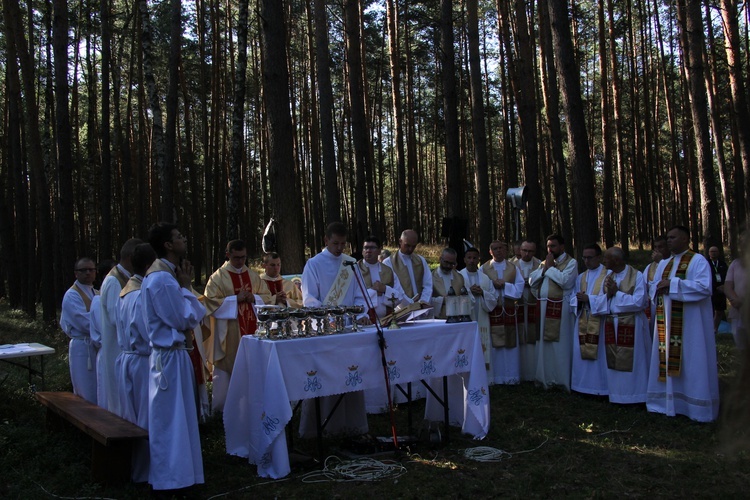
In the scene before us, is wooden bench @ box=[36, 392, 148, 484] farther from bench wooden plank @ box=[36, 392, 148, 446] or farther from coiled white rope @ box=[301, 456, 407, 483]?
coiled white rope @ box=[301, 456, 407, 483]

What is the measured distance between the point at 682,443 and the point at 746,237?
17.9 feet

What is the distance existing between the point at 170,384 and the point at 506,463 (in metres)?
2.88

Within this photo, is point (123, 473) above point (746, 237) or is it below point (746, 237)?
below

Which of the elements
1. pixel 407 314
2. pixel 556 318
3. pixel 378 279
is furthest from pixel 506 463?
pixel 556 318

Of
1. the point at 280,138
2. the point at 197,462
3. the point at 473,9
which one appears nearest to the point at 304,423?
the point at 197,462

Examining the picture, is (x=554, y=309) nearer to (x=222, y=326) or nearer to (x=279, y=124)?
(x=222, y=326)

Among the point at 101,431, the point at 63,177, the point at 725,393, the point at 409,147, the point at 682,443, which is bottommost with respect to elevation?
the point at 682,443

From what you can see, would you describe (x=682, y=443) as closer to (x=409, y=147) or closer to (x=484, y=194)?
(x=484, y=194)

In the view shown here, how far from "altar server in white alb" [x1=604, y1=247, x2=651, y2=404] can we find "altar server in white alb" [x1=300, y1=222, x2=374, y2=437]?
3.27m

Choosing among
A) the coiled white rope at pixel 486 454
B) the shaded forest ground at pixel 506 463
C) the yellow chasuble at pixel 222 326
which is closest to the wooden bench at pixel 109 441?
the shaded forest ground at pixel 506 463

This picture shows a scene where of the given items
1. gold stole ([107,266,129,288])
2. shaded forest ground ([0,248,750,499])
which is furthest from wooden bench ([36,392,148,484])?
gold stole ([107,266,129,288])

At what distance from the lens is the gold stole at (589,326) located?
26.6 ft

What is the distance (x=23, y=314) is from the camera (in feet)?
52.1

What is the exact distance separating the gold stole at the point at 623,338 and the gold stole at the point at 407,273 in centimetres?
244
